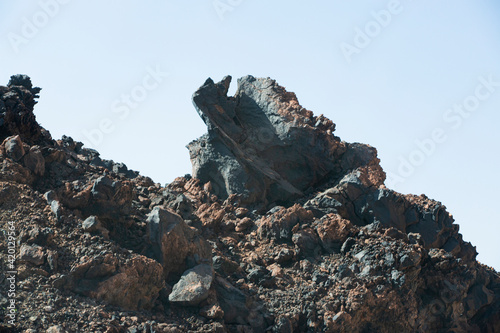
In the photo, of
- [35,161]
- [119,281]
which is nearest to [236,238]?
[119,281]

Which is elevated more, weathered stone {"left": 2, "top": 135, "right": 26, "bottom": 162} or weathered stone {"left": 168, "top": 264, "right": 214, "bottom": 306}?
weathered stone {"left": 2, "top": 135, "right": 26, "bottom": 162}

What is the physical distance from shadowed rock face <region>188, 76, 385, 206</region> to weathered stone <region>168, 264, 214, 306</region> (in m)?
11.1

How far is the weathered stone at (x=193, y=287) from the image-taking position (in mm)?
22922

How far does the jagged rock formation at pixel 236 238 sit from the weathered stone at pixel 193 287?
0.06m

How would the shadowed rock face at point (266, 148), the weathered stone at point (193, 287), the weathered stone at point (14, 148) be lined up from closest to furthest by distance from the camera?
the weathered stone at point (193, 287)
the weathered stone at point (14, 148)
the shadowed rock face at point (266, 148)

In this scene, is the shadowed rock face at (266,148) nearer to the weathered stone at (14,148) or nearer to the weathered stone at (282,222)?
the weathered stone at (282,222)

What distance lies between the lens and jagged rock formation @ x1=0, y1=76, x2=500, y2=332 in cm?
2183

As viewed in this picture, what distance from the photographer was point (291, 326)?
24344mm

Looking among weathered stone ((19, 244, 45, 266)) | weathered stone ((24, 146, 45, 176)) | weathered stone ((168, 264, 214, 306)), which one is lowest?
weathered stone ((168, 264, 214, 306))

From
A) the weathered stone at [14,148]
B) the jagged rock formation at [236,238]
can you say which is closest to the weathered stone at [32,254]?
the jagged rock formation at [236,238]

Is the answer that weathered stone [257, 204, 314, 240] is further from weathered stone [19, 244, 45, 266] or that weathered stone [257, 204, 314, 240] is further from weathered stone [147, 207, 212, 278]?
weathered stone [19, 244, 45, 266]

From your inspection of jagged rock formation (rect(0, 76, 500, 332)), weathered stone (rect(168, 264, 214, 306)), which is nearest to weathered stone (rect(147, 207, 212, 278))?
jagged rock formation (rect(0, 76, 500, 332))

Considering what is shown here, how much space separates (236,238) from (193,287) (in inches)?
311

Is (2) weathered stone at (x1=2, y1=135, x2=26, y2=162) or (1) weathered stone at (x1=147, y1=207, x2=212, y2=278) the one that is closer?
(1) weathered stone at (x1=147, y1=207, x2=212, y2=278)
